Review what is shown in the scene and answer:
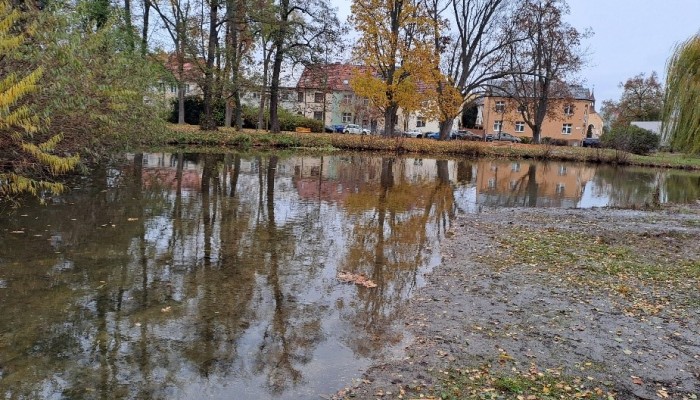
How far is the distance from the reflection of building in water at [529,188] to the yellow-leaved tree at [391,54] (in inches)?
461

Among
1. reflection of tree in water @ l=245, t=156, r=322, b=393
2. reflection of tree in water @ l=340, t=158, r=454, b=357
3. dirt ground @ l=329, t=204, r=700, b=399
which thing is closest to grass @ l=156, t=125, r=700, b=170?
reflection of tree in water @ l=340, t=158, r=454, b=357

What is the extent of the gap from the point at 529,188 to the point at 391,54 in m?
20.1

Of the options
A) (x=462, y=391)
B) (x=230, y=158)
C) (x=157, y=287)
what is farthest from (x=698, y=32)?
(x=230, y=158)

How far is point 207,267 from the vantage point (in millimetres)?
7168

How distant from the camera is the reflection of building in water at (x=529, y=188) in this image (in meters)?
17.1

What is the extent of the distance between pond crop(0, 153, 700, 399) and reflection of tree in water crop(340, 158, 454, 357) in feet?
0.12

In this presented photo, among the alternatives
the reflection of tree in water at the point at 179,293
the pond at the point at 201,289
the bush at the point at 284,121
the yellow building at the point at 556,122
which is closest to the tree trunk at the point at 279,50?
the bush at the point at 284,121

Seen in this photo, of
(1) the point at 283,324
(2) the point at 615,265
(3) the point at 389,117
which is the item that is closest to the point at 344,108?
(3) the point at 389,117

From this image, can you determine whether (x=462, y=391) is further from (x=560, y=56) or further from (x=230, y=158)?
(x=560, y=56)

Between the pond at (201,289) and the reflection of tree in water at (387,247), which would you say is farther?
the reflection of tree in water at (387,247)

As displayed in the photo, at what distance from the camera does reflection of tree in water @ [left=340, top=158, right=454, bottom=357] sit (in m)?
5.60

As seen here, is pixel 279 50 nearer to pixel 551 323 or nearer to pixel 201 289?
pixel 201 289

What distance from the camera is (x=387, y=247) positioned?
919 cm

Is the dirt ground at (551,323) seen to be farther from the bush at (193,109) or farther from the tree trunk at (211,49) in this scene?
the bush at (193,109)
